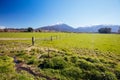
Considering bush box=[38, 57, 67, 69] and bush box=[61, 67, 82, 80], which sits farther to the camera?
bush box=[38, 57, 67, 69]

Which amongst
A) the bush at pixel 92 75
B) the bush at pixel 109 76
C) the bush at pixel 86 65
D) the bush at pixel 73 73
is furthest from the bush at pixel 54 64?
the bush at pixel 109 76

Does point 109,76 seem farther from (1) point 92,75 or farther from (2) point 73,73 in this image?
(2) point 73,73

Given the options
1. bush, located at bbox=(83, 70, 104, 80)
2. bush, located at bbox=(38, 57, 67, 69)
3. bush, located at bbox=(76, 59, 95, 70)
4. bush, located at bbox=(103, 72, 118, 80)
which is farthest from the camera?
bush, located at bbox=(38, 57, 67, 69)

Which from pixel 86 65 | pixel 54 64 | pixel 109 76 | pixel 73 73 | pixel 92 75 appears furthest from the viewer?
pixel 54 64

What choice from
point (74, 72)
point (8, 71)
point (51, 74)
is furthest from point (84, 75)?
point (8, 71)

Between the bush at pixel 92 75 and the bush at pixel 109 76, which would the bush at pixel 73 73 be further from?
the bush at pixel 109 76

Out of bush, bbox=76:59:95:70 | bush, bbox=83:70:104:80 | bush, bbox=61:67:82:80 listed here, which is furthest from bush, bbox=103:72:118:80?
bush, bbox=61:67:82:80

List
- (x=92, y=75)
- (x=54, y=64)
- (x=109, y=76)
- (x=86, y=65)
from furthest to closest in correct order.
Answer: (x=54, y=64) → (x=86, y=65) → (x=92, y=75) → (x=109, y=76)

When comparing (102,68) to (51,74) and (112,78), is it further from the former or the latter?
(51,74)

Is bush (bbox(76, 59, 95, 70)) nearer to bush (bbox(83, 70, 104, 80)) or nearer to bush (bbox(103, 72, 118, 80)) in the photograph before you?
bush (bbox(83, 70, 104, 80))

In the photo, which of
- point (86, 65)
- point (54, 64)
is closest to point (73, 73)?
point (86, 65)

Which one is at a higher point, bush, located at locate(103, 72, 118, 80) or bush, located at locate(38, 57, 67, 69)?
bush, located at locate(38, 57, 67, 69)

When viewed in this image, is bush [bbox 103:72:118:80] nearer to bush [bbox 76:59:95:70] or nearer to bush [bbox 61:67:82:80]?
bush [bbox 76:59:95:70]

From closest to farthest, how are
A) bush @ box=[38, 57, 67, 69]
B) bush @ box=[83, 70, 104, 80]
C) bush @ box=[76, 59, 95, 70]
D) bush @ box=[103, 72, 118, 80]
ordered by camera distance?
bush @ box=[103, 72, 118, 80] → bush @ box=[83, 70, 104, 80] → bush @ box=[76, 59, 95, 70] → bush @ box=[38, 57, 67, 69]
